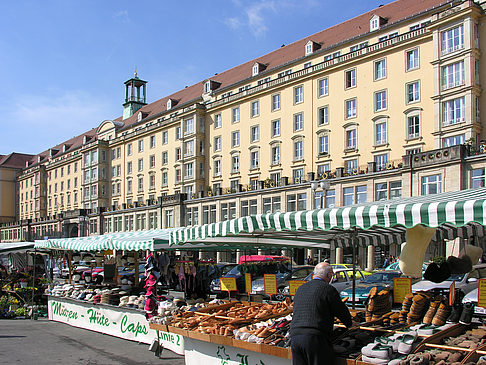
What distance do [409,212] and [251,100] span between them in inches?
2067

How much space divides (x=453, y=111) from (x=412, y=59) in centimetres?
664

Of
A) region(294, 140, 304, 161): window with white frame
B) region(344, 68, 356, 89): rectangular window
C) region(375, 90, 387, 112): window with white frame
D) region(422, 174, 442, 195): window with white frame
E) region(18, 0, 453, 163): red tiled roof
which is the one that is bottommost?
region(422, 174, 442, 195): window with white frame

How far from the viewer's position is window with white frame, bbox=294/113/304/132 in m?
52.2

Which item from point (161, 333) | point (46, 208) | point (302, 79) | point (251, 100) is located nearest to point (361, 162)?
point (302, 79)

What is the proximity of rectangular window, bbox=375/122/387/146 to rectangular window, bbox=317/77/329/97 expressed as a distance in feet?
23.9

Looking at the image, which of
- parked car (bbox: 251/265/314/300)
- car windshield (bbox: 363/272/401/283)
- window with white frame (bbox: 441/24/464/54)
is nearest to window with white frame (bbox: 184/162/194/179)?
window with white frame (bbox: 441/24/464/54)

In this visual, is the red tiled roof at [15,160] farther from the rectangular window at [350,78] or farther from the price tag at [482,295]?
the price tag at [482,295]

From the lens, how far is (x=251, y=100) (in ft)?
191

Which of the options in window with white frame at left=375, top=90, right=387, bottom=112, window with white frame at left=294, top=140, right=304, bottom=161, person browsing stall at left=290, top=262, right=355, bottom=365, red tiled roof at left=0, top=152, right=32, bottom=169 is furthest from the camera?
red tiled roof at left=0, top=152, right=32, bottom=169

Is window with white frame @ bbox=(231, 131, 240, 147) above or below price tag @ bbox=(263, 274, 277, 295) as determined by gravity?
above

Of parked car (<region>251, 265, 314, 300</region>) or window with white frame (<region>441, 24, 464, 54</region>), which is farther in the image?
window with white frame (<region>441, 24, 464, 54</region>)

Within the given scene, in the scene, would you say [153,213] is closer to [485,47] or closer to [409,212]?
[485,47]

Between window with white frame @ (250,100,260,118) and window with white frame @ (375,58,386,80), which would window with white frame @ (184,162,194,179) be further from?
window with white frame @ (375,58,386,80)

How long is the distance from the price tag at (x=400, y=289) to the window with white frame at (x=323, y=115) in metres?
41.9
